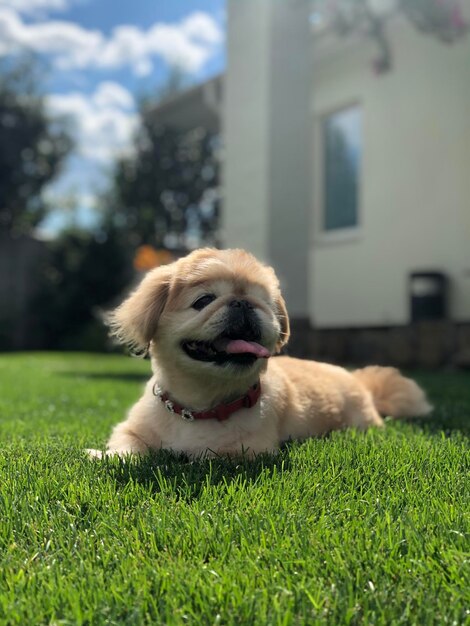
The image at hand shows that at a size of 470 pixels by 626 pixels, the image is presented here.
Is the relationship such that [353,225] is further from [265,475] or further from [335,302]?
[265,475]

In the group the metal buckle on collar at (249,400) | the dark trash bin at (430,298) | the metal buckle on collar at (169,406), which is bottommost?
the metal buckle on collar at (169,406)

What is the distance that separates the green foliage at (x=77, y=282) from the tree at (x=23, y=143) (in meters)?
5.42

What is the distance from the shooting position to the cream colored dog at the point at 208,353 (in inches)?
103

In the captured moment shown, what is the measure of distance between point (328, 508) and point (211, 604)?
25.6 inches

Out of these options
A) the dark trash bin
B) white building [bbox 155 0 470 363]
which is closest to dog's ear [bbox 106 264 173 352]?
white building [bbox 155 0 470 363]

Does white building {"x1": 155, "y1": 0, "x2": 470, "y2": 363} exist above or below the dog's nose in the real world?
above

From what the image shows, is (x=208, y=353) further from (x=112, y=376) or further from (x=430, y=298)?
(x=430, y=298)

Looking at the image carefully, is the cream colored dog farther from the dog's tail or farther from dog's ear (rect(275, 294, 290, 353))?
the dog's tail

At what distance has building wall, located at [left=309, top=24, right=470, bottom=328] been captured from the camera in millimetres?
8297

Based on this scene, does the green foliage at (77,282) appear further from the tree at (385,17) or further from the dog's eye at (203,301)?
the dog's eye at (203,301)

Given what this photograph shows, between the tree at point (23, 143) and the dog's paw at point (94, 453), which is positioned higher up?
the tree at point (23, 143)

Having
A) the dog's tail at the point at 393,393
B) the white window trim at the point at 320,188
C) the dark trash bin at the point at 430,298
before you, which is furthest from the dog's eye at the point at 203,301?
the white window trim at the point at 320,188

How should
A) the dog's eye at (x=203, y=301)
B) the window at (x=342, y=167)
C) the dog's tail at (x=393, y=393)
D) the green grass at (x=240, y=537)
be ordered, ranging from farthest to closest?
the window at (x=342, y=167) → the dog's tail at (x=393, y=393) → the dog's eye at (x=203, y=301) → the green grass at (x=240, y=537)

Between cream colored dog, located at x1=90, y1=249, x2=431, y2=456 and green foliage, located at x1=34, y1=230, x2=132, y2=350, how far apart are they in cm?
1345
